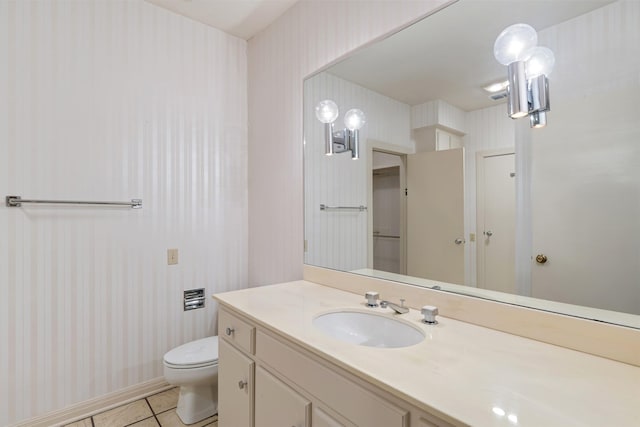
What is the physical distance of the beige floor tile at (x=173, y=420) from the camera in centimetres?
174

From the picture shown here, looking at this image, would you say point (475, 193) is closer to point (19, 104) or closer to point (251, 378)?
point (251, 378)

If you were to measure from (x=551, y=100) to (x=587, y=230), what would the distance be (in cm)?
43

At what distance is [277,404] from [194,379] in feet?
2.88

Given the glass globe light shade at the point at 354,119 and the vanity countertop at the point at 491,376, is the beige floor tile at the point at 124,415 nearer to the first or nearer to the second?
the vanity countertop at the point at 491,376

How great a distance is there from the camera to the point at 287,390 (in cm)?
104

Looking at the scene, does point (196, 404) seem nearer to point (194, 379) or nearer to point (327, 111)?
point (194, 379)

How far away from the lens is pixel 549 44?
98 centimetres

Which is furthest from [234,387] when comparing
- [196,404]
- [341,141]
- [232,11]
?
[232,11]

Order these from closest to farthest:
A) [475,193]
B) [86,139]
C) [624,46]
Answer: [624,46]
[475,193]
[86,139]

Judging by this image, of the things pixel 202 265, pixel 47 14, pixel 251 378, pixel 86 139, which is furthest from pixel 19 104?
pixel 251 378

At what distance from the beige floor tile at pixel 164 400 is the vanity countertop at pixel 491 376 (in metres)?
1.36

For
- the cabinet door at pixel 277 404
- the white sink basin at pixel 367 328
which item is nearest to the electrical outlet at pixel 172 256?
the cabinet door at pixel 277 404

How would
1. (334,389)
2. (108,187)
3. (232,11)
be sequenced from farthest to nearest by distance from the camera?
1. (232,11)
2. (108,187)
3. (334,389)

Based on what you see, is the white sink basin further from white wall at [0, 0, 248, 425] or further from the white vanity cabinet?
white wall at [0, 0, 248, 425]
